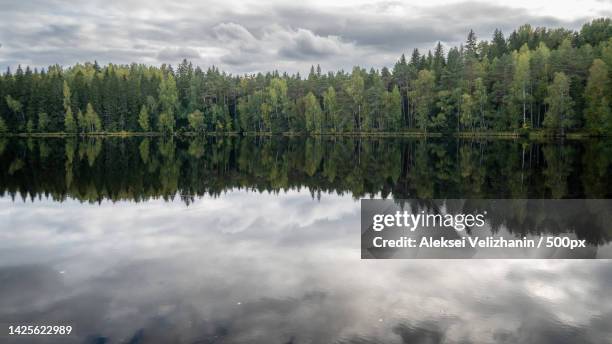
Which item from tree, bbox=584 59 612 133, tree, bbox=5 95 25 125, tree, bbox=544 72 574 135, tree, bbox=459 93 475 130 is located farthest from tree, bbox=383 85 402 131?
tree, bbox=5 95 25 125

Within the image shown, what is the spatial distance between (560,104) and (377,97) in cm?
3903

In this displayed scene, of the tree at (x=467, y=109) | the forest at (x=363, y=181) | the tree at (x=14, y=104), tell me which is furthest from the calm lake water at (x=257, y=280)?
the tree at (x=14, y=104)

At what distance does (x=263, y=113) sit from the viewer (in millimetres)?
123250

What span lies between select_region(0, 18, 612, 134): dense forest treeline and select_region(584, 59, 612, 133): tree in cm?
16

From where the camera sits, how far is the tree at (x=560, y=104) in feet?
262

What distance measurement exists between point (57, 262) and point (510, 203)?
19102 millimetres

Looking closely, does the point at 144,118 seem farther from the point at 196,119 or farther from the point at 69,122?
the point at 69,122

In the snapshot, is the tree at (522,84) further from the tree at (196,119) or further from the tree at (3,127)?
the tree at (3,127)

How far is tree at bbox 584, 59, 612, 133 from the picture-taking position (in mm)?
76688

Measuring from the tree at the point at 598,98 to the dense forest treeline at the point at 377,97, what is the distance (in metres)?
0.16

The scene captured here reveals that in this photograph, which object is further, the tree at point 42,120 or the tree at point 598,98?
the tree at point 42,120

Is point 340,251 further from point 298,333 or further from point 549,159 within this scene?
point 549,159

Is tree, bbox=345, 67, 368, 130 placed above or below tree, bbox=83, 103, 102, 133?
above

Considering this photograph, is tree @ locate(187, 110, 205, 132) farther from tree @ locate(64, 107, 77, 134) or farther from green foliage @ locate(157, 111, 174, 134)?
tree @ locate(64, 107, 77, 134)
